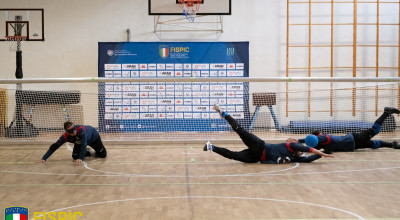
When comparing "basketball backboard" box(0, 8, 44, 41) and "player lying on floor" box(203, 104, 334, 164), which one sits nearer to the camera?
"player lying on floor" box(203, 104, 334, 164)

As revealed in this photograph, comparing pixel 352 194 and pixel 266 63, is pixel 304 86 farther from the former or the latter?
pixel 352 194

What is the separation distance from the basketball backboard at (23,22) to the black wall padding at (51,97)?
2052 mm

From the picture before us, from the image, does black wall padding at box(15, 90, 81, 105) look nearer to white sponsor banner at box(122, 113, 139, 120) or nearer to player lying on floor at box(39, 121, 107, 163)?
white sponsor banner at box(122, 113, 139, 120)

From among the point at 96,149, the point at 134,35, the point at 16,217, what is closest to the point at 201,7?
the point at 134,35

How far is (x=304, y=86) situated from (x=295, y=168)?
23.3ft

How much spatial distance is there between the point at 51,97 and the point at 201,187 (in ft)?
26.4

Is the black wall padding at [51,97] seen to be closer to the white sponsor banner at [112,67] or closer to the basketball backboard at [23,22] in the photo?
the white sponsor banner at [112,67]

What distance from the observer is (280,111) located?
14.5 meters

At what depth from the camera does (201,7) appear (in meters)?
12.9

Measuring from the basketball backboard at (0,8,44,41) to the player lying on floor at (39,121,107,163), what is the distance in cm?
589

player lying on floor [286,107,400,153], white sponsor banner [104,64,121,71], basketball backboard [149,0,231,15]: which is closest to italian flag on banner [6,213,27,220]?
player lying on floor [286,107,400,153]

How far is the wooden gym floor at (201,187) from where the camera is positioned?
5613 millimetres

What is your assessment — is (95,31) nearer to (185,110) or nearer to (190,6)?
(190,6)

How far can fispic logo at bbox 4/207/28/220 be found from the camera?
17.5 ft
